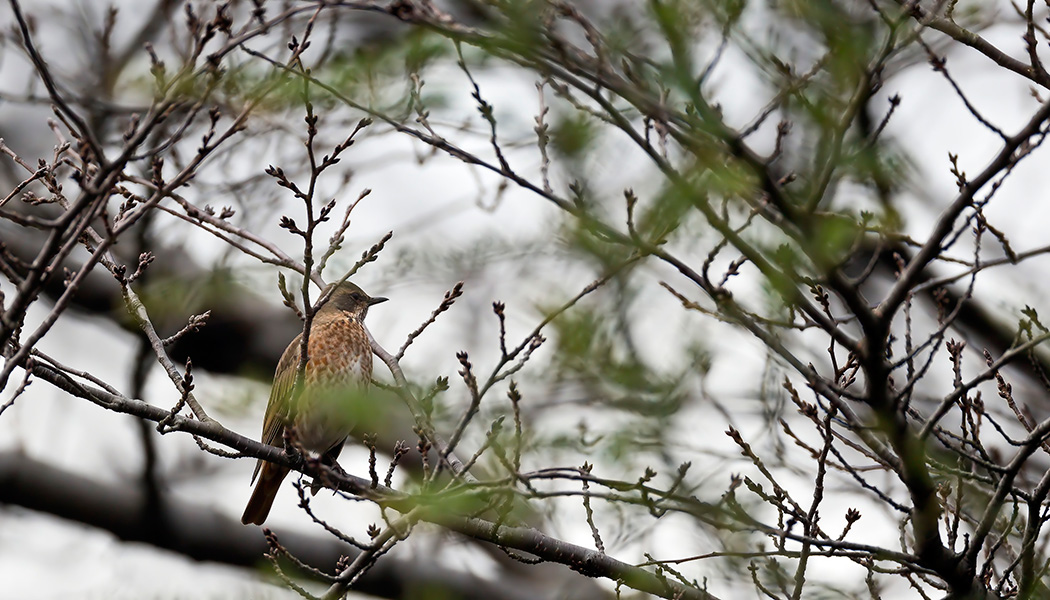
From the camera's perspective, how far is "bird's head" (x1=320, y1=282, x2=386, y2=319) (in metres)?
7.21

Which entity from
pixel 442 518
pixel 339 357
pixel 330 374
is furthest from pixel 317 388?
pixel 442 518

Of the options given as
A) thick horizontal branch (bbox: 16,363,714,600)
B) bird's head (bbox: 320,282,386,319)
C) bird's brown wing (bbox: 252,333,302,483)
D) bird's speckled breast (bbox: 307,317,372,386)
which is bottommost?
thick horizontal branch (bbox: 16,363,714,600)

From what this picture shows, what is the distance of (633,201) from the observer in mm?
3439

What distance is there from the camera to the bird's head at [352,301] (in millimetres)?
7215

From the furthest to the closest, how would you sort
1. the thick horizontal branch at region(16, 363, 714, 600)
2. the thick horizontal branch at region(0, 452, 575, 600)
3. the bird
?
the thick horizontal branch at region(0, 452, 575, 600) < the bird < the thick horizontal branch at region(16, 363, 714, 600)

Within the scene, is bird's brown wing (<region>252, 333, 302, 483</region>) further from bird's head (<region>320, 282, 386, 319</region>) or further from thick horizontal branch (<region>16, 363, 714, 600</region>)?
thick horizontal branch (<region>16, 363, 714, 600</region>)

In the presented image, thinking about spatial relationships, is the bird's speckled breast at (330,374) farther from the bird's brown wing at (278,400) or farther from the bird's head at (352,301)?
the bird's head at (352,301)

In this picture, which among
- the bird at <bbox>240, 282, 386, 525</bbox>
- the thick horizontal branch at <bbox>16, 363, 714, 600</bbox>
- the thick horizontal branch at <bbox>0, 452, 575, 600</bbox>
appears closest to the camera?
the thick horizontal branch at <bbox>16, 363, 714, 600</bbox>

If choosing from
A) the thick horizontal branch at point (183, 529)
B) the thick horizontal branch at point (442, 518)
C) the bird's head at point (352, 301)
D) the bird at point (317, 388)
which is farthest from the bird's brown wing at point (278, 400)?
the thick horizontal branch at point (183, 529)

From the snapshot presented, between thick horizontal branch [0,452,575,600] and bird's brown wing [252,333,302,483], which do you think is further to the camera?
thick horizontal branch [0,452,575,600]

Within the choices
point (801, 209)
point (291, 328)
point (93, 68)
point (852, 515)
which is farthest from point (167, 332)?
point (801, 209)

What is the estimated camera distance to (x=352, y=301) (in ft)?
24.0

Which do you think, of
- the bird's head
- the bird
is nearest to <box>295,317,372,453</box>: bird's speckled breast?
the bird

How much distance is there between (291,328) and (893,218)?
6218mm
